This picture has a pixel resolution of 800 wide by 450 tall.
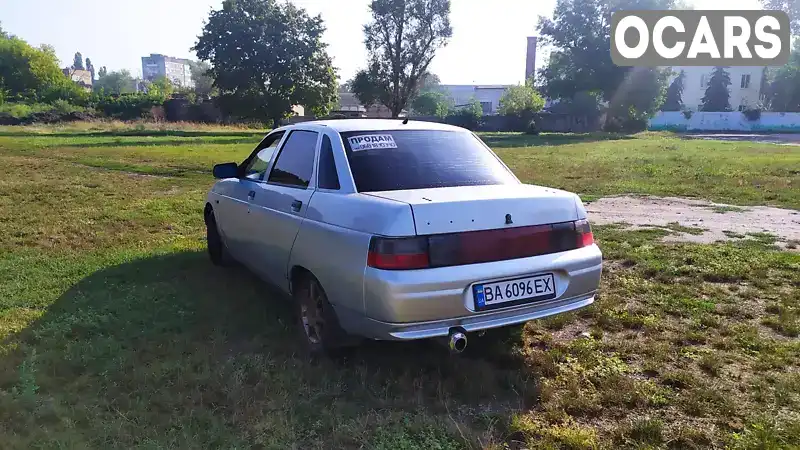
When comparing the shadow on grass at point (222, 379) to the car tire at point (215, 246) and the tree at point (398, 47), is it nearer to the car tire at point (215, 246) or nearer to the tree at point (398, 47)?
the car tire at point (215, 246)

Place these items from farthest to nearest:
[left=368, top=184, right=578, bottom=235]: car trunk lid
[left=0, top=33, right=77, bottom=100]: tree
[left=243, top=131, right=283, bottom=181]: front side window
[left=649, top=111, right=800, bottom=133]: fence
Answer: [left=0, top=33, right=77, bottom=100]: tree < [left=649, top=111, right=800, bottom=133]: fence < [left=243, top=131, right=283, bottom=181]: front side window < [left=368, top=184, right=578, bottom=235]: car trunk lid

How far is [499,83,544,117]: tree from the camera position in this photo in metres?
54.1

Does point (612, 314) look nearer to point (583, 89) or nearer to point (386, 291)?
point (386, 291)

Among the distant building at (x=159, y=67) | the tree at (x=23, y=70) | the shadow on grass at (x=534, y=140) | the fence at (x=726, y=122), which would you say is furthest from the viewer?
the distant building at (x=159, y=67)

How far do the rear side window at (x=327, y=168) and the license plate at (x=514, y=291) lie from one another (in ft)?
3.91

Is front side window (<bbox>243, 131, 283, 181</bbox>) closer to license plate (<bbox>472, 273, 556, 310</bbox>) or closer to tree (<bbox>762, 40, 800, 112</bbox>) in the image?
license plate (<bbox>472, 273, 556, 310</bbox>)

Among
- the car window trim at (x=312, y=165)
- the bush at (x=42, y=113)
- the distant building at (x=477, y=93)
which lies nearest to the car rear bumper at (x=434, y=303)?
the car window trim at (x=312, y=165)

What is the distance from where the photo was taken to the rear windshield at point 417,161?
381 centimetres

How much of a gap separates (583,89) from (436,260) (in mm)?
47579

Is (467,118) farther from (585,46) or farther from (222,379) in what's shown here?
(222,379)

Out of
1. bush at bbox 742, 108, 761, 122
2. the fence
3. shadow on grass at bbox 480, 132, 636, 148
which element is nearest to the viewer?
shadow on grass at bbox 480, 132, 636, 148

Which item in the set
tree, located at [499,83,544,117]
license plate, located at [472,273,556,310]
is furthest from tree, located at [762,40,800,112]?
license plate, located at [472,273,556,310]

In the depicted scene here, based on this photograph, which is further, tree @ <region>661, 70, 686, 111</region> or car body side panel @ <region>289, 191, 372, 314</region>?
tree @ <region>661, 70, 686, 111</region>

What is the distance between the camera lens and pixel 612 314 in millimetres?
4652
